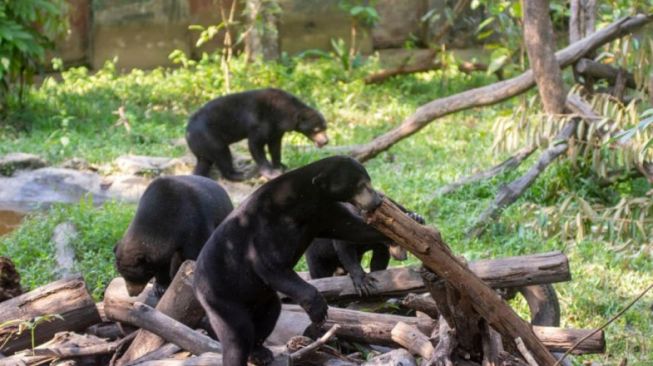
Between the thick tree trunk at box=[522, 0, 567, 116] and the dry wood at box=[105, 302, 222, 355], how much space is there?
5.01 meters

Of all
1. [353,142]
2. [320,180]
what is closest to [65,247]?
[320,180]

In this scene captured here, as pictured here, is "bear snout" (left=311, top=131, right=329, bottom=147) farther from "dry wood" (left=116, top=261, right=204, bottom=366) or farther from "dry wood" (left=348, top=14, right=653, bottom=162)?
"dry wood" (left=116, top=261, right=204, bottom=366)

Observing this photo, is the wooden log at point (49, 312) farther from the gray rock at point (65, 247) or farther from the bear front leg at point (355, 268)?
the gray rock at point (65, 247)

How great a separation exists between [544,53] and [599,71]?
0.71m

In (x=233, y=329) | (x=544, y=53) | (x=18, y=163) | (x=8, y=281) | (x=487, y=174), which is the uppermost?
(x=544, y=53)

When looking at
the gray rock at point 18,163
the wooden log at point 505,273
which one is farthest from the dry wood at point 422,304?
the gray rock at point 18,163

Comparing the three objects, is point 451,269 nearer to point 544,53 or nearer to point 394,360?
point 394,360

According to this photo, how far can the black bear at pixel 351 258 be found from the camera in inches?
227

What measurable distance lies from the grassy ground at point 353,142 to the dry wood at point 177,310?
1.99 metres

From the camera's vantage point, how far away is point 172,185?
693 cm

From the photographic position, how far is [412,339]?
5094 mm

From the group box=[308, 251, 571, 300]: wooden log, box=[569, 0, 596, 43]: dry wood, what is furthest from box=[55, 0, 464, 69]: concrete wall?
box=[308, 251, 571, 300]: wooden log

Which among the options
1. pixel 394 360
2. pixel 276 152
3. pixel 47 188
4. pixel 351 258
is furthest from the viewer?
pixel 276 152

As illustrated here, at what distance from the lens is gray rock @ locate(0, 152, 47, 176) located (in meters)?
11.2
